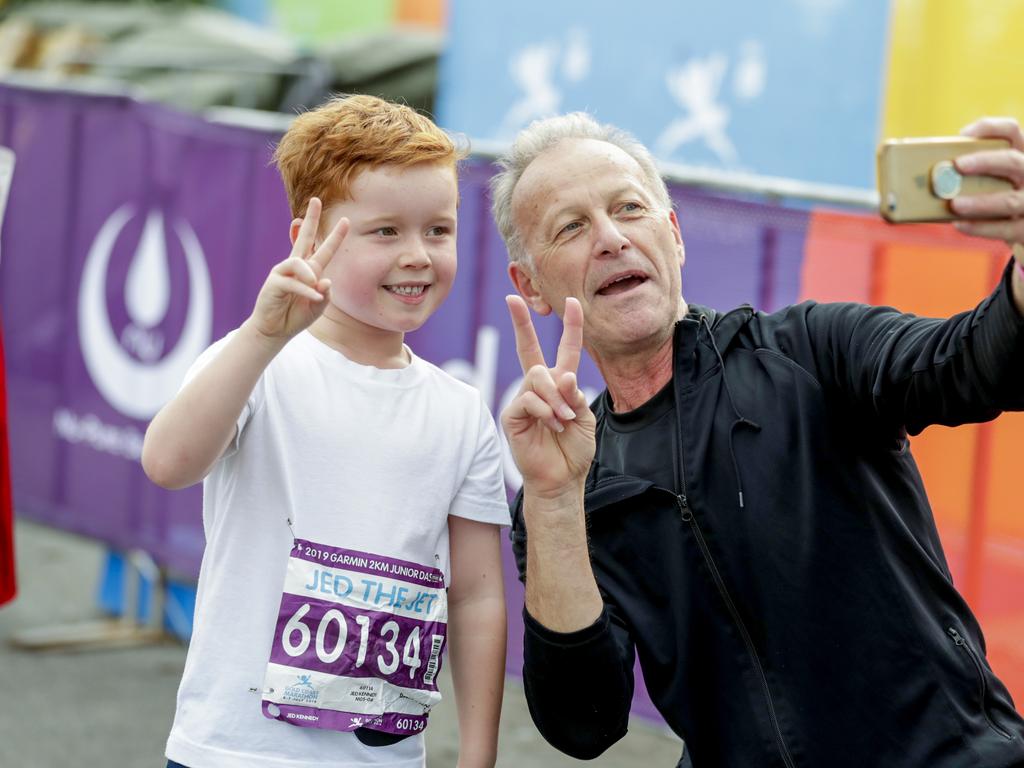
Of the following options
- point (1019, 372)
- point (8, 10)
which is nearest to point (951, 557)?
point (1019, 372)

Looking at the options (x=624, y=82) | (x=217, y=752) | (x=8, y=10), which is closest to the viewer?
(x=217, y=752)

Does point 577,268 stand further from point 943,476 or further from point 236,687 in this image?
point 943,476

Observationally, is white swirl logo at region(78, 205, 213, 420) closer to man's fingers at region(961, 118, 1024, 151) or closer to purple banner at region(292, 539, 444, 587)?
purple banner at region(292, 539, 444, 587)

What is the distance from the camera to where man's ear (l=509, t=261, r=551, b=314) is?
2.90m

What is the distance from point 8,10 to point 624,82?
24.8 feet

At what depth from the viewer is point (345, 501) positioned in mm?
2416

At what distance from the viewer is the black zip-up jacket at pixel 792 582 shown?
7.68 feet

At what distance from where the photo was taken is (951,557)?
3.97 m

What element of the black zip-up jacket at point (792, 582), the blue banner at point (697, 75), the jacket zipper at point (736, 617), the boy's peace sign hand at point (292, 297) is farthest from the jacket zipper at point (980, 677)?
the blue banner at point (697, 75)

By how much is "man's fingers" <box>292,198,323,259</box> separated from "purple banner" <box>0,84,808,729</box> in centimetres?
239

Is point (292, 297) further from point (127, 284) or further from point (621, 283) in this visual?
point (127, 284)

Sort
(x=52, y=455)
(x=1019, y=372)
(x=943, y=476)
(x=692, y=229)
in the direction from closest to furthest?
(x=1019, y=372) → (x=943, y=476) → (x=692, y=229) → (x=52, y=455)

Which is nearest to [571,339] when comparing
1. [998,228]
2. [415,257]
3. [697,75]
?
[415,257]

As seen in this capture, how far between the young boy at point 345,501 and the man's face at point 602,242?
291 millimetres
